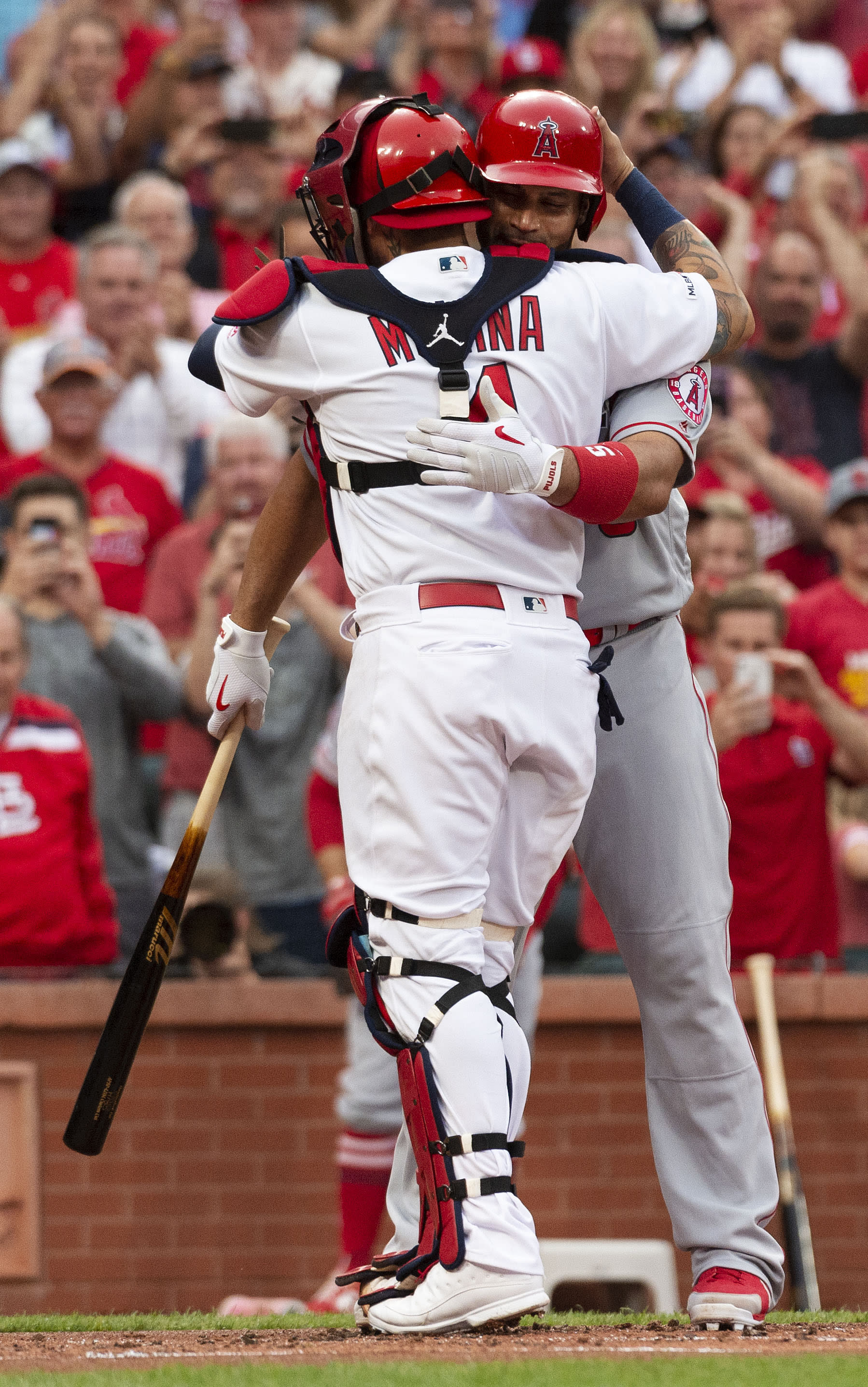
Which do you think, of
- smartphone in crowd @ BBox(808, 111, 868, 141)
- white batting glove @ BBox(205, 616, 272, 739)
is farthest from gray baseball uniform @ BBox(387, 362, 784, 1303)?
smartphone in crowd @ BBox(808, 111, 868, 141)

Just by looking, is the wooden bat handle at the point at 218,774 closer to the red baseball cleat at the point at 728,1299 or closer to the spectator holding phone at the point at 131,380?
the red baseball cleat at the point at 728,1299

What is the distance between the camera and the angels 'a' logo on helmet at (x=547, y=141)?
3.79 m

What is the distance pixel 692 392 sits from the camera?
12.8 ft

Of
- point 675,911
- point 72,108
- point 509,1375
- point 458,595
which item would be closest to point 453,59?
point 72,108

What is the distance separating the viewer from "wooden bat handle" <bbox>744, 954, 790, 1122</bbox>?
6.25 m

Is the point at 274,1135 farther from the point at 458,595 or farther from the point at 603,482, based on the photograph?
the point at 603,482

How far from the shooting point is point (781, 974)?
6520 mm

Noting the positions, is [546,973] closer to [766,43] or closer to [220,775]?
[220,775]

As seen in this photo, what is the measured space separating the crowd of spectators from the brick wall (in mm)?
183

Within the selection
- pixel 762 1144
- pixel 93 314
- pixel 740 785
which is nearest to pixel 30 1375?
pixel 762 1144

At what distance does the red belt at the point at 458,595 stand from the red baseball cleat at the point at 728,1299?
4.50 ft

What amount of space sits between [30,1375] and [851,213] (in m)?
8.11

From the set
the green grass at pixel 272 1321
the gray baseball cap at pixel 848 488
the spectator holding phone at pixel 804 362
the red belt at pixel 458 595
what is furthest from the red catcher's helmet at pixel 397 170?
the spectator holding phone at pixel 804 362

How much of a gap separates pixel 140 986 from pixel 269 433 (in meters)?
3.92
